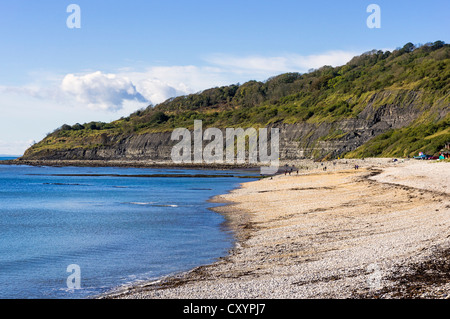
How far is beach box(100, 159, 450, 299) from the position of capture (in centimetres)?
1055

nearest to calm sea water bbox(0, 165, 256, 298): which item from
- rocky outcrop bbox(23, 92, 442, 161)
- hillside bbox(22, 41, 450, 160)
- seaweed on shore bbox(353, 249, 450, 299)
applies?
seaweed on shore bbox(353, 249, 450, 299)

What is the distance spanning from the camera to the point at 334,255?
14367mm

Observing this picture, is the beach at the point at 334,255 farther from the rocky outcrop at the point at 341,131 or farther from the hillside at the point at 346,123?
the rocky outcrop at the point at 341,131

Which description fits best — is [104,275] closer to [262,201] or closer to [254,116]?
[262,201]

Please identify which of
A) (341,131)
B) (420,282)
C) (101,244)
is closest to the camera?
(420,282)

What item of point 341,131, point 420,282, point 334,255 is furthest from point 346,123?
point 420,282

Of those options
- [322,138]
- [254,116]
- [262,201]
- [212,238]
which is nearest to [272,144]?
[322,138]

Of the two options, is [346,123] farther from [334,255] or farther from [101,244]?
[334,255]

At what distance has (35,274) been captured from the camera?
15695 mm

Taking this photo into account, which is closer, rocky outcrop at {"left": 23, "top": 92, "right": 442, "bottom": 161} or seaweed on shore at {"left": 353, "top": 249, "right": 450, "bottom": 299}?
seaweed on shore at {"left": 353, "top": 249, "right": 450, "bottom": 299}

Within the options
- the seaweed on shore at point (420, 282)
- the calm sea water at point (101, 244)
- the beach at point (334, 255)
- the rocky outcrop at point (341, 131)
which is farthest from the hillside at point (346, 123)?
the seaweed on shore at point (420, 282)

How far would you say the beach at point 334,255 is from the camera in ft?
34.6

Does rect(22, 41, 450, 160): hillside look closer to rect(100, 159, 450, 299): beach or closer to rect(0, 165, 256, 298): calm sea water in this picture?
rect(100, 159, 450, 299): beach

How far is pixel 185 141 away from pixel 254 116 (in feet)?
87.2
